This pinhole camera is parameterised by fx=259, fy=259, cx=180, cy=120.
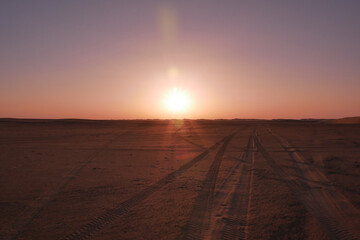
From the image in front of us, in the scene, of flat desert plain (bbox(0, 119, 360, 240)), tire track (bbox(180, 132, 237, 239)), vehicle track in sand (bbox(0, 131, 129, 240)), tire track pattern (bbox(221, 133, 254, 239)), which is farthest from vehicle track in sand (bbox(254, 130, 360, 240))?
vehicle track in sand (bbox(0, 131, 129, 240))

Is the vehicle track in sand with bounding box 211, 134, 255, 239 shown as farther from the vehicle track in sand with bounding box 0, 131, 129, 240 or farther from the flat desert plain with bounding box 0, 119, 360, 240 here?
the vehicle track in sand with bounding box 0, 131, 129, 240

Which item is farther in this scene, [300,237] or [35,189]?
[35,189]

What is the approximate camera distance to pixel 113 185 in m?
7.67

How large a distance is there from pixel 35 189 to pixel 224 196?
5.16 meters

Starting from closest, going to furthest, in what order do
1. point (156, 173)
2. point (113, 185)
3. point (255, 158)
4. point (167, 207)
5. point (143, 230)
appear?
point (143, 230), point (167, 207), point (113, 185), point (156, 173), point (255, 158)

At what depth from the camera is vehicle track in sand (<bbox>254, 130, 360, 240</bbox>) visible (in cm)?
452

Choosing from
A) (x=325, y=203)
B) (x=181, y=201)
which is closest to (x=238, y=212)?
(x=181, y=201)

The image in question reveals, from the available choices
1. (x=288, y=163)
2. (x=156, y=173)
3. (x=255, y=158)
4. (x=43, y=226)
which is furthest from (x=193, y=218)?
(x=255, y=158)

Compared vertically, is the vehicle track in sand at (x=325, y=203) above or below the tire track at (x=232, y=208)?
above

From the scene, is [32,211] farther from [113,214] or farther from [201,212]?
[201,212]

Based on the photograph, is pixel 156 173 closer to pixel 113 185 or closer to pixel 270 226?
pixel 113 185

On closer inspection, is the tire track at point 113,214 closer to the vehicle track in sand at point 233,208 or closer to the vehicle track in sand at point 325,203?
the vehicle track in sand at point 233,208

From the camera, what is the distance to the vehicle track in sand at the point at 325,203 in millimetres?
4523

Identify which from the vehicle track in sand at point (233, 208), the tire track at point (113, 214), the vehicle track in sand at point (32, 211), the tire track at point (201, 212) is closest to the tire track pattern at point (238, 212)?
the vehicle track in sand at point (233, 208)
